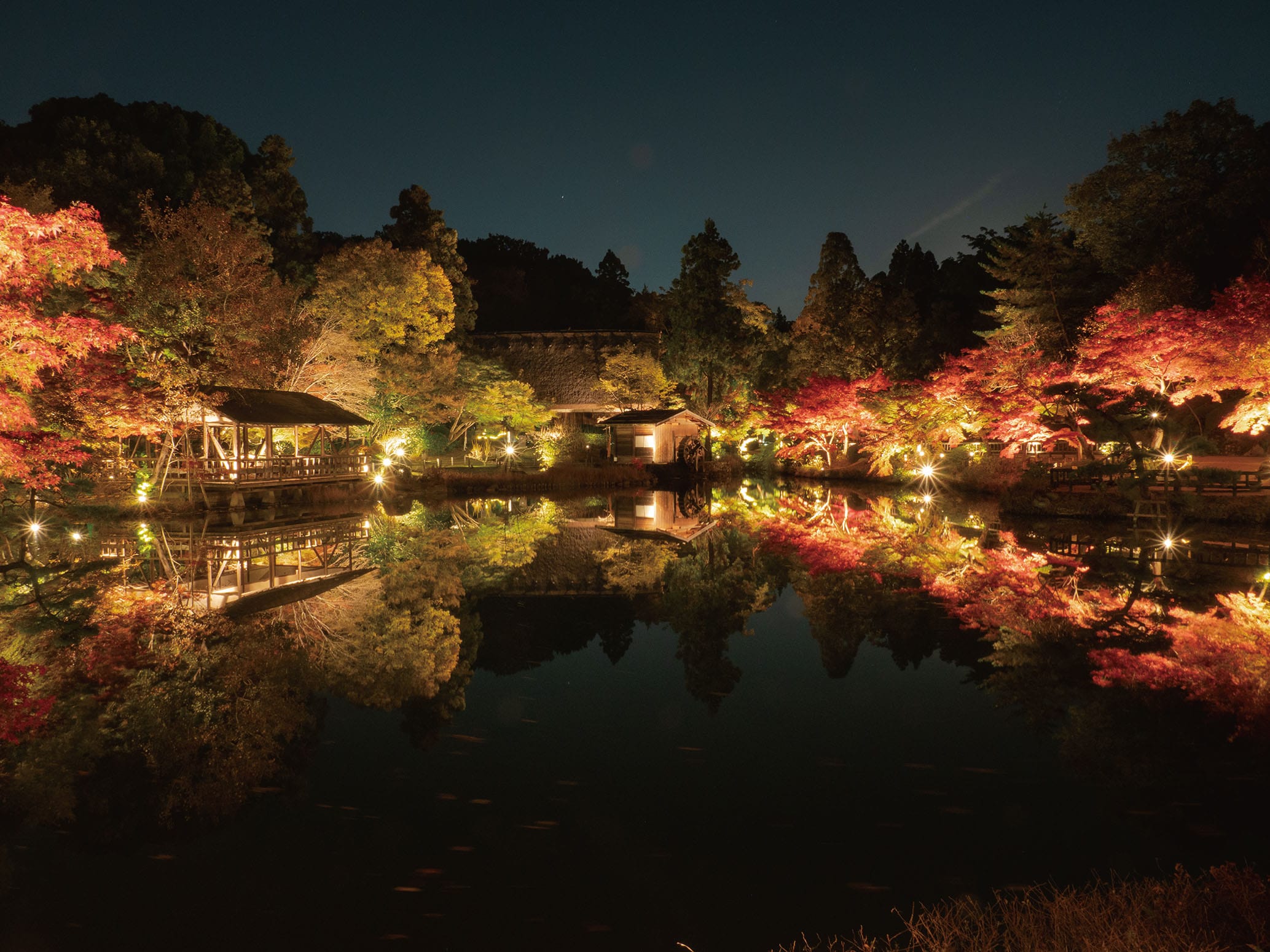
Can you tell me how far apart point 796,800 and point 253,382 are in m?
22.7

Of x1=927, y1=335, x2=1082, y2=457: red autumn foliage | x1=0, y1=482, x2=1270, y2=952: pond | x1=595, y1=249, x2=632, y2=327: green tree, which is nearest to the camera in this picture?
x1=0, y1=482, x2=1270, y2=952: pond

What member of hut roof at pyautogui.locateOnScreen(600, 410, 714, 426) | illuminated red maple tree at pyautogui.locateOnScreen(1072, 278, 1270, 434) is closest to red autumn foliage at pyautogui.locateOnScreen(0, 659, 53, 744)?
illuminated red maple tree at pyautogui.locateOnScreen(1072, 278, 1270, 434)

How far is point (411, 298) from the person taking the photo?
25547 mm

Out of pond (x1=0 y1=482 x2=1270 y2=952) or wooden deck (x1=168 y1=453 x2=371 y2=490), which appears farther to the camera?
wooden deck (x1=168 y1=453 x2=371 y2=490)

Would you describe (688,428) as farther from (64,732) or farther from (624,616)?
(64,732)

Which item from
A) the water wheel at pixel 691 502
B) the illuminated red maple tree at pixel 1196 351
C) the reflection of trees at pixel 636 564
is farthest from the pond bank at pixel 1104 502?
the reflection of trees at pixel 636 564

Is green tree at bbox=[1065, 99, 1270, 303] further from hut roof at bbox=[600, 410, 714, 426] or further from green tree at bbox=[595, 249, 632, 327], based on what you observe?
green tree at bbox=[595, 249, 632, 327]

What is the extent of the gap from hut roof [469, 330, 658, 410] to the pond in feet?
87.6

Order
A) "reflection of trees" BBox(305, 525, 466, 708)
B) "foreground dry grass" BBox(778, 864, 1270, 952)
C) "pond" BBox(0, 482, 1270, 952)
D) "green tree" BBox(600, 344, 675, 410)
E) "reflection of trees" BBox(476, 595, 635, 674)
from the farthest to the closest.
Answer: "green tree" BBox(600, 344, 675, 410) < "reflection of trees" BBox(476, 595, 635, 674) < "reflection of trees" BBox(305, 525, 466, 708) < "pond" BBox(0, 482, 1270, 952) < "foreground dry grass" BBox(778, 864, 1270, 952)

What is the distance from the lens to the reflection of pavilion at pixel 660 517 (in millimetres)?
17234

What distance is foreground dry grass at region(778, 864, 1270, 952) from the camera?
2729 millimetres

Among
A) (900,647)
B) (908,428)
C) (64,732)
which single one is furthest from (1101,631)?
(908,428)

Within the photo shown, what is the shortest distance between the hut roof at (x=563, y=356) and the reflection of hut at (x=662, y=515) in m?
10.6

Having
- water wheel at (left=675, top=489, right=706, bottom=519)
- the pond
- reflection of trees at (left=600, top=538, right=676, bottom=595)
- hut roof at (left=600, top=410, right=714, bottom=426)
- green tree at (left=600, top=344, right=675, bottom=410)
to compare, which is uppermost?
green tree at (left=600, top=344, right=675, bottom=410)
